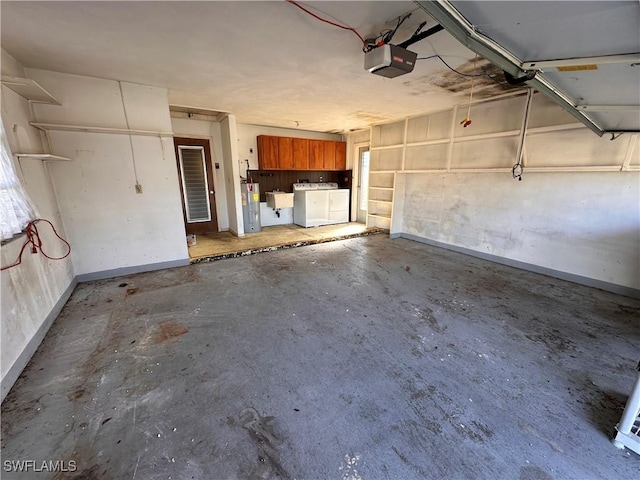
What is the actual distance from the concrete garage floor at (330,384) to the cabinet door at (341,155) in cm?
Result: 480

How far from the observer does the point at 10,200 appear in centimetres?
212

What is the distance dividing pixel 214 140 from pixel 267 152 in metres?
1.18

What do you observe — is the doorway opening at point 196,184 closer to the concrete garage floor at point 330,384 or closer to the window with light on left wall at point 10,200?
the concrete garage floor at point 330,384

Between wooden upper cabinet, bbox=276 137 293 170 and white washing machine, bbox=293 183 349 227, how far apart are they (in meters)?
0.67

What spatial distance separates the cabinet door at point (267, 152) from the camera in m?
6.02

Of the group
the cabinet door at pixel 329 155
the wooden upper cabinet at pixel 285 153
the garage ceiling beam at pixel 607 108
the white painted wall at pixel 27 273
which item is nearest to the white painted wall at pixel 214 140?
the wooden upper cabinet at pixel 285 153

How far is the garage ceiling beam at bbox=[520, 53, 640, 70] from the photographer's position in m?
1.50

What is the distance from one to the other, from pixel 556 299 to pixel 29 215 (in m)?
5.75

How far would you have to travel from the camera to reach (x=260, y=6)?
6.02ft

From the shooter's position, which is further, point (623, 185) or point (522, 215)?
point (522, 215)

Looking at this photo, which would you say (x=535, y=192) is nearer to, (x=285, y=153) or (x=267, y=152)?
(x=285, y=153)

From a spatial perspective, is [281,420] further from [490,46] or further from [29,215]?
[29,215]

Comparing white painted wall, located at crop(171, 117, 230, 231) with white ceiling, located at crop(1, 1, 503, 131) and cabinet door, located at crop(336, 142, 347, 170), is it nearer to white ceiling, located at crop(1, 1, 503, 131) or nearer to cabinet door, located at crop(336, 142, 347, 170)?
white ceiling, located at crop(1, 1, 503, 131)

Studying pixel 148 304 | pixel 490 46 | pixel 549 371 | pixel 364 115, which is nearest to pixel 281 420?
pixel 549 371
